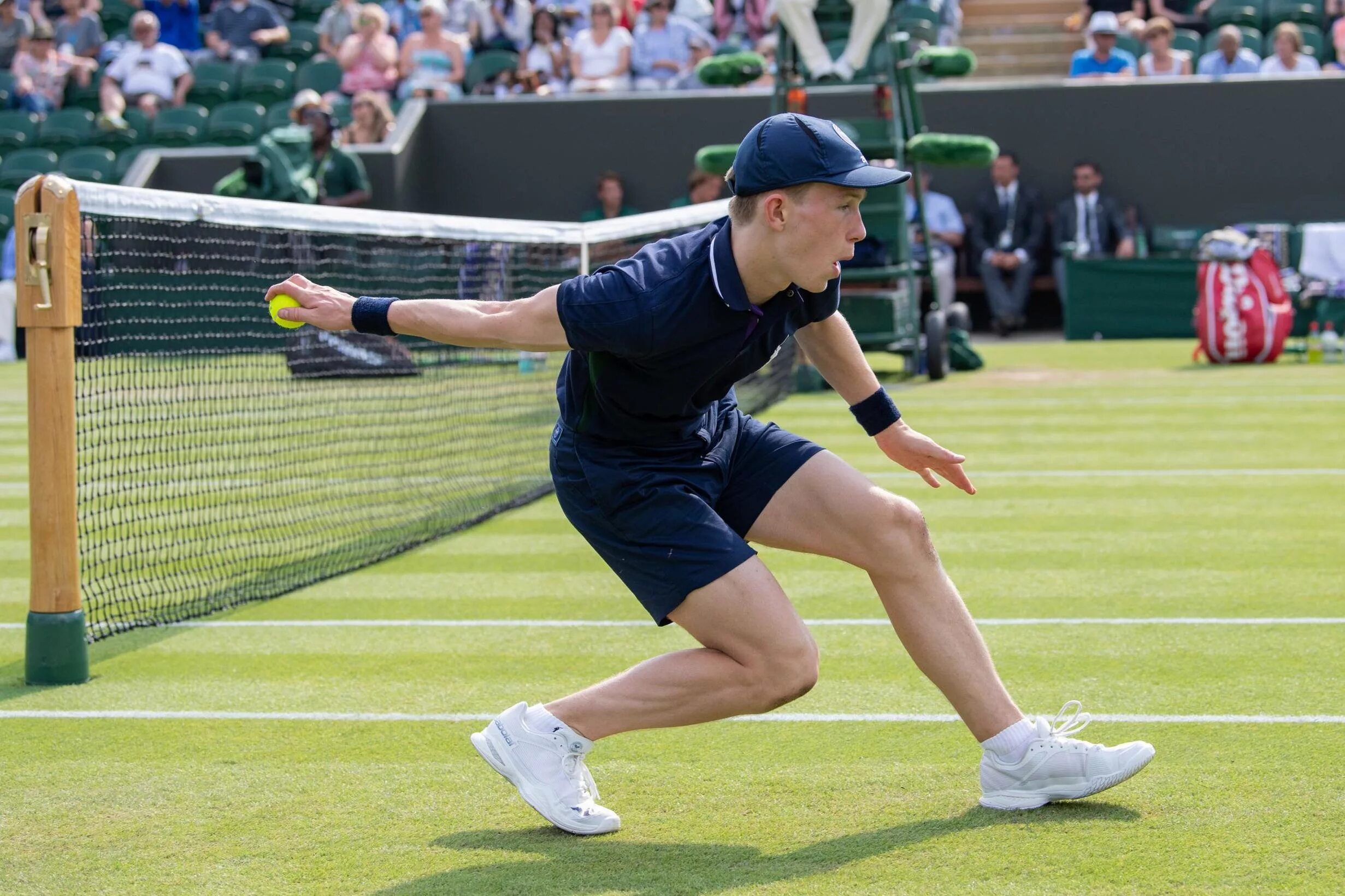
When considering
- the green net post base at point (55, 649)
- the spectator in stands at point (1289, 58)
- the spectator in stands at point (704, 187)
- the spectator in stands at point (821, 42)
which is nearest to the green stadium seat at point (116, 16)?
the spectator in stands at point (704, 187)

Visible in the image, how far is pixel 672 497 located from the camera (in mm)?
4059

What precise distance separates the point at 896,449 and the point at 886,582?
46cm

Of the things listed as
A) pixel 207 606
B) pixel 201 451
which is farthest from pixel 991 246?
pixel 207 606

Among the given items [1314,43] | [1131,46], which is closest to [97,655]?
[1131,46]

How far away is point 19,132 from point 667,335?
21019 mm

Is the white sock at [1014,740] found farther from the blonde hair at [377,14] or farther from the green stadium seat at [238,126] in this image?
the blonde hair at [377,14]

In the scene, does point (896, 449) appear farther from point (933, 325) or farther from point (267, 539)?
point (933, 325)

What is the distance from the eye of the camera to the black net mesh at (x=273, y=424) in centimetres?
786

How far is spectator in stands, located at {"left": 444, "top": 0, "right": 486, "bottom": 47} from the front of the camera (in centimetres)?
2273

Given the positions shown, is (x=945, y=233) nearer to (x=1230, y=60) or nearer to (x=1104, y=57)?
(x=1104, y=57)

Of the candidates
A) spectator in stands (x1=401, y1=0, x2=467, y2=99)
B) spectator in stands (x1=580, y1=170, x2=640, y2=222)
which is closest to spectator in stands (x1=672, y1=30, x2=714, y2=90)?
spectator in stands (x1=580, y1=170, x2=640, y2=222)

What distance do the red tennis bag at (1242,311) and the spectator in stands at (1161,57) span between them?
5018 millimetres

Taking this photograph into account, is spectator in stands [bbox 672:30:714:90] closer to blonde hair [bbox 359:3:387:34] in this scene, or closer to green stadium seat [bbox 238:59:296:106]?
blonde hair [bbox 359:3:387:34]

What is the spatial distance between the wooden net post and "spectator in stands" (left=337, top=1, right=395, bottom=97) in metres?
17.0
